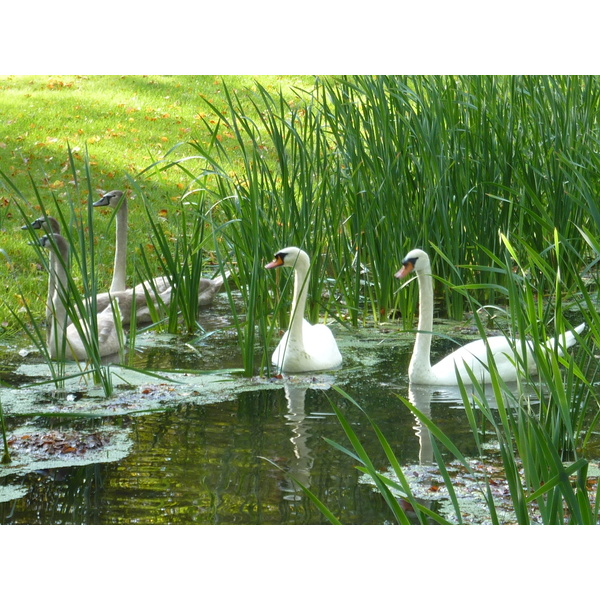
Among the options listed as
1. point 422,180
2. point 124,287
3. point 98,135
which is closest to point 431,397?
point 422,180

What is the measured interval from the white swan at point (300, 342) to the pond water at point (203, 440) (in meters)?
0.10

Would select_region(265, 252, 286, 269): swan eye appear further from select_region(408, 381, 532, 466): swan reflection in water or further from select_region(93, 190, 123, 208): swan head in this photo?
select_region(93, 190, 123, 208): swan head

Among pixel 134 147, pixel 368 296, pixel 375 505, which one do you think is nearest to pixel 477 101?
pixel 368 296

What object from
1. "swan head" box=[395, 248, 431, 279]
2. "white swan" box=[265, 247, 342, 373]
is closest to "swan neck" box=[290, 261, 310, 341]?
"white swan" box=[265, 247, 342, 373]

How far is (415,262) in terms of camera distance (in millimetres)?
4715

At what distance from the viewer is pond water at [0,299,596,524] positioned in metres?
3.02

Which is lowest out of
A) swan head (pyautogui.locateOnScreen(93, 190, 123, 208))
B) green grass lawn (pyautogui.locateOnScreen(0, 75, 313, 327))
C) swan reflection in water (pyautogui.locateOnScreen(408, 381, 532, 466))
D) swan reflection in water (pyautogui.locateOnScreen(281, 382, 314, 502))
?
swan reflection in water (pyautogui.locateOnScreen(408, 381, 532, 466))

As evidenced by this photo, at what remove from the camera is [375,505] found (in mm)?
3029

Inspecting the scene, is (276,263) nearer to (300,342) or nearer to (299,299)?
(299,299)

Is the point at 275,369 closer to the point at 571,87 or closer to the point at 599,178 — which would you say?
the point at 599,178

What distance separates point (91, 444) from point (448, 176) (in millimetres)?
2790

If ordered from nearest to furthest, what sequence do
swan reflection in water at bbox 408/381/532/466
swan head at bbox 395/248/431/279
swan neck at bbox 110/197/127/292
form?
swan reflection in water at bbox 408/381/532/466 → swan head at bbox 395/248/431/279 → swan neck at bbox 110/197/127/292

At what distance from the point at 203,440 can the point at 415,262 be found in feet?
5.29

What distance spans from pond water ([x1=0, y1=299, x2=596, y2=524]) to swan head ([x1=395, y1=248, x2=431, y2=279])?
559mm
